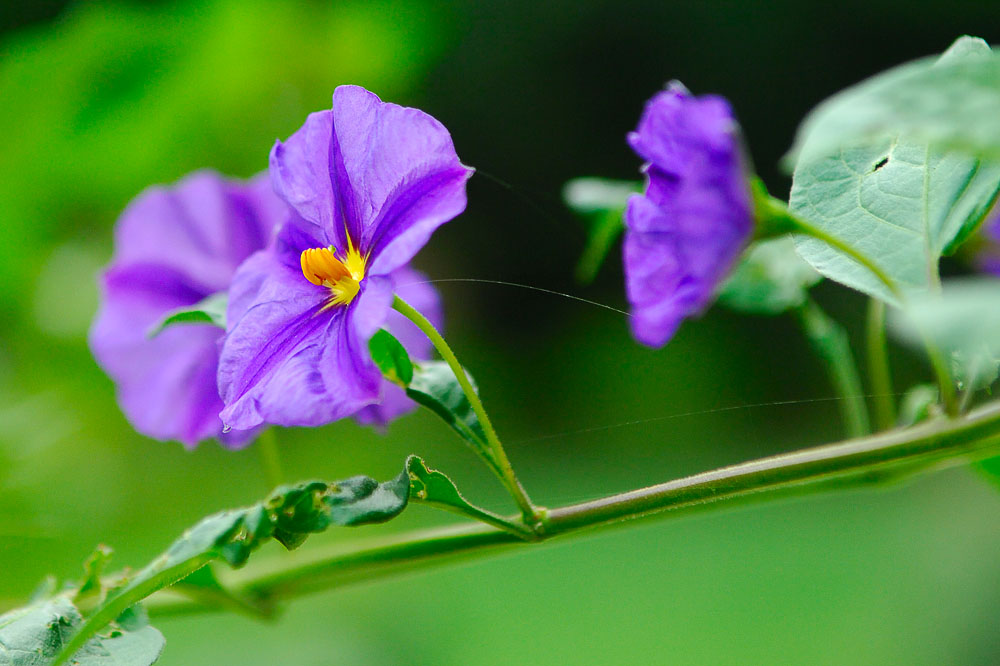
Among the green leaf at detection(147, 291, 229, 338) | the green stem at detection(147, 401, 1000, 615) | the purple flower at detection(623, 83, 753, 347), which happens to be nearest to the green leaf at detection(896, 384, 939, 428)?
the green stem at detection(147, 401, 1000, 615)

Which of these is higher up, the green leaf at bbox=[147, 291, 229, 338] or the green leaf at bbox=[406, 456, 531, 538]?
the green leaf at bbox=[147, 291, 229, 338]

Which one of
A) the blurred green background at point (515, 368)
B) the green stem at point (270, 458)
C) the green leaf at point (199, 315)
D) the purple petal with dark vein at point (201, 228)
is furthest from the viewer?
the blurred green background at point (515, 368)

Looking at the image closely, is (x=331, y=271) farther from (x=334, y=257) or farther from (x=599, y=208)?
(x=599, y=208)

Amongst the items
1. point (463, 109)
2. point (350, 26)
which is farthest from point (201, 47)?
point (463, 109)

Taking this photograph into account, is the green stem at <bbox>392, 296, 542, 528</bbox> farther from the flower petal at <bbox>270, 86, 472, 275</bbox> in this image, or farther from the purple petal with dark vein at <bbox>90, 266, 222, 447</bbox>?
the purple petal with dark vein at <bbox>90, 266, 222, 447</bbox>

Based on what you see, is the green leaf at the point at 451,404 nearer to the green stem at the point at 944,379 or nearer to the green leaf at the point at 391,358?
the green leaf at the point at 391,358

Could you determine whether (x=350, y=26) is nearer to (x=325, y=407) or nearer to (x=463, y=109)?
(x=325, y=407)

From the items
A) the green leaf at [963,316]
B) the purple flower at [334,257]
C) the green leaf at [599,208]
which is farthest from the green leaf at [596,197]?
the green leaf at [963,316]
